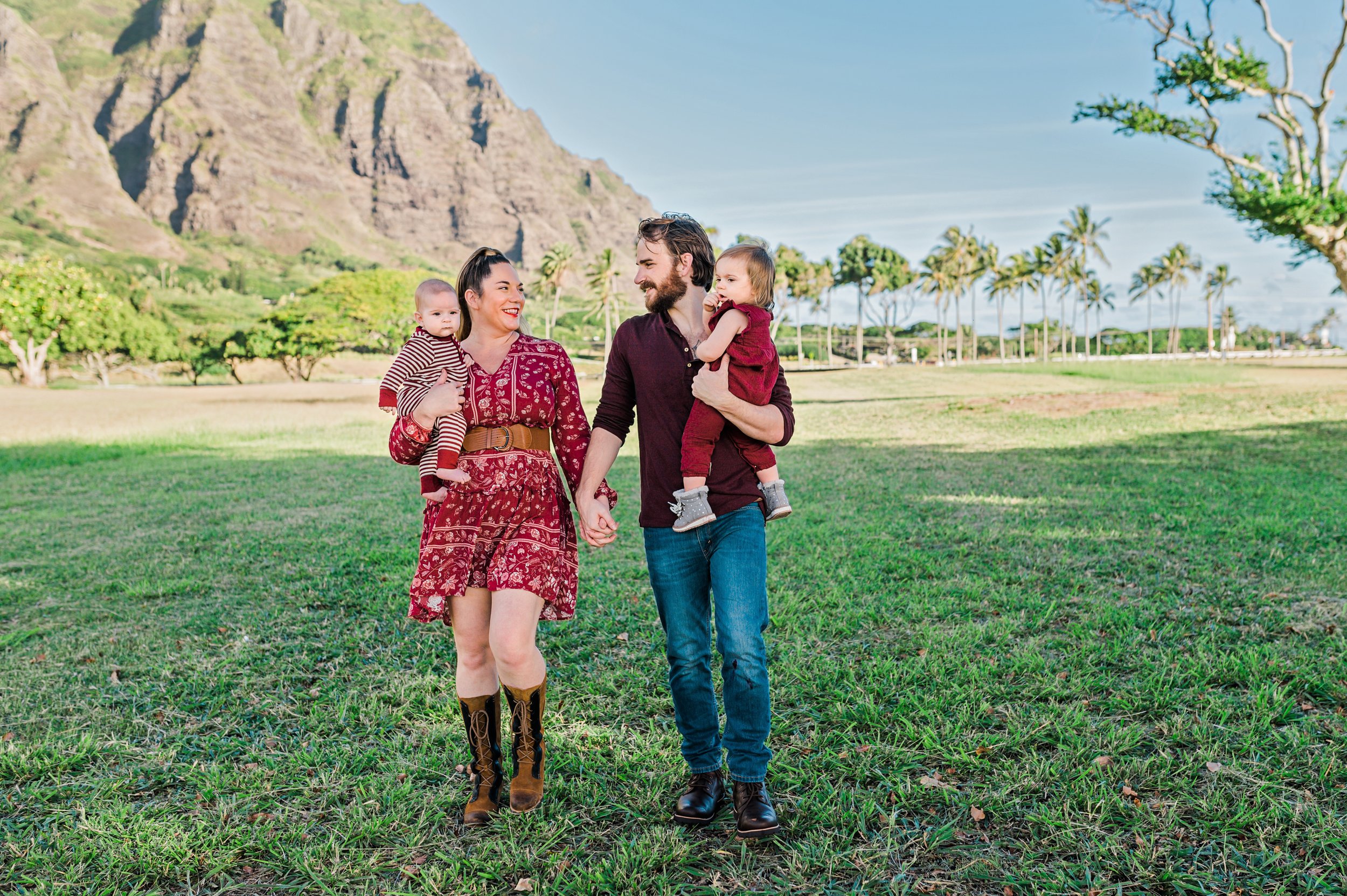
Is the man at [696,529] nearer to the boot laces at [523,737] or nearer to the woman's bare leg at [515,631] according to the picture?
the woman's bare leg at [515,631]

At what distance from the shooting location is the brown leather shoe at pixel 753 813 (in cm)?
303

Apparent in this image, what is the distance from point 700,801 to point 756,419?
1.54 meters

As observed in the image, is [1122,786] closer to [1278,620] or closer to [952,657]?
[952,657]

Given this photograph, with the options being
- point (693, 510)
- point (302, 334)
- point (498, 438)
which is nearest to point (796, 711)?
point (693, 510)

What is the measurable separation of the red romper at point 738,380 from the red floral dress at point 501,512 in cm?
45

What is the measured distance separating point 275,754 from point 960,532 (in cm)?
653

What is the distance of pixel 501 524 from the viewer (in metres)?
3.12

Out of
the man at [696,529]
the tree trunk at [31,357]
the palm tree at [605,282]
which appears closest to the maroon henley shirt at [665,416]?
the man at [696,529]

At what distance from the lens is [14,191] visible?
187875 mm

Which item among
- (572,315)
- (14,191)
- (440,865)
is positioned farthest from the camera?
(14,191)

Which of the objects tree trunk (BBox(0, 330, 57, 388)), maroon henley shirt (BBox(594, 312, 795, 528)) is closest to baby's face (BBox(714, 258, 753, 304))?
maroon henley shirt (BBox(594, 312, 795, 528))

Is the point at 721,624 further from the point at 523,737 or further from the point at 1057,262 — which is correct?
the point at 1057,262

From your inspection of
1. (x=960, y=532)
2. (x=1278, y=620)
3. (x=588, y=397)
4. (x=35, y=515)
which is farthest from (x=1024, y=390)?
(x=35, y=515)

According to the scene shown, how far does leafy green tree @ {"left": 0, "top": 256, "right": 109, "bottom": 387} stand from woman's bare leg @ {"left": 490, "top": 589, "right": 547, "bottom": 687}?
54.8 metres
